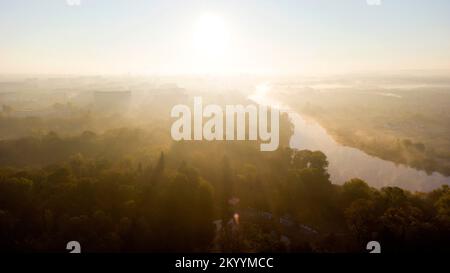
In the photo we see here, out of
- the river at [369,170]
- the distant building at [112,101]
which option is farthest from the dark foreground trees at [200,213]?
the distant building at [112,101]

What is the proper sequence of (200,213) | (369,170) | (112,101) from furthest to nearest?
(112,101), (369,170), (200,213)

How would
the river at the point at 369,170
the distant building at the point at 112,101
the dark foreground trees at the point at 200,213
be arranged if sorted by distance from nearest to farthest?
the dark foreground trees at the point at 200,213
the river at the point at 369,170
the distant building at the point at 112,101

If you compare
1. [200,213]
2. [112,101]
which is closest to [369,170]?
[200,213]

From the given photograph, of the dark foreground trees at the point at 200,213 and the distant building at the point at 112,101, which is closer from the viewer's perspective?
the dark foreground trees at the point at 200,213

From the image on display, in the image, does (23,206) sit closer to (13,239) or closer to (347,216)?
(13,239)

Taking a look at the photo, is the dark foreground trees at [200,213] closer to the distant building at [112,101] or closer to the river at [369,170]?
the river at [369,170]

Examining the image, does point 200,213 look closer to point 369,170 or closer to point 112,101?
point 369,170

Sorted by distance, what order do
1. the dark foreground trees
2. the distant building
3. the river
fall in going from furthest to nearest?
the distant building, the river, the dark foreground trees

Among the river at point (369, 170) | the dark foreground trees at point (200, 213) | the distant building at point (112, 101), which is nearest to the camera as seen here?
the dark foreground trees at point (200, 213)

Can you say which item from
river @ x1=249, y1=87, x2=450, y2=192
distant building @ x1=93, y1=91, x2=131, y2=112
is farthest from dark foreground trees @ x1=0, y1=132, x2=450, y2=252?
distant building @ x1=93, y1=91, x2=131, y2=112

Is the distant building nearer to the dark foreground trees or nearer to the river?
the river
